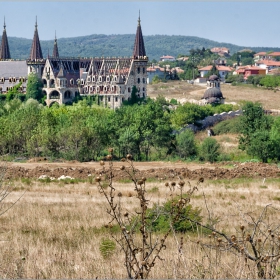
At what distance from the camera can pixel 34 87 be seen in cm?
7444

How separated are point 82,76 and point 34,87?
230 inches

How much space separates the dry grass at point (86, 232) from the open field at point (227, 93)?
2177 inches

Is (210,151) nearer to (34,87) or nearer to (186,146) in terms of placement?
(186,146)

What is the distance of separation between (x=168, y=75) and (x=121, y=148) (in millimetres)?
80583

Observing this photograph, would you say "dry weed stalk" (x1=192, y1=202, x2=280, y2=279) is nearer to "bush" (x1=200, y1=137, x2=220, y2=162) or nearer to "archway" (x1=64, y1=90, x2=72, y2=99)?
"bush" (x1=200, y1=137, x2=220, y2=162)

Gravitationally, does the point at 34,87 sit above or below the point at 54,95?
above

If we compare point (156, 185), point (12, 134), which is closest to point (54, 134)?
point (12, 134)

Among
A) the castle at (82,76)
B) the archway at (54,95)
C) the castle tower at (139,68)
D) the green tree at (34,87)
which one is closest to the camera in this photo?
the castle at (82,76)

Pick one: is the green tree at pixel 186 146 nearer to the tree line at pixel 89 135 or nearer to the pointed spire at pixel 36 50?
the tree line at pixel 89 135

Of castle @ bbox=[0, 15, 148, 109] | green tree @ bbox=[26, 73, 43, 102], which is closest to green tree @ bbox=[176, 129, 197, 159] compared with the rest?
castle @ bbox=[0, 15, 148, 109]

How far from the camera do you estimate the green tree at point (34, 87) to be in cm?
7438

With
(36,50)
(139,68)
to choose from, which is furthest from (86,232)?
(36,50)

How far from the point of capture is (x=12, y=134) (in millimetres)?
46406

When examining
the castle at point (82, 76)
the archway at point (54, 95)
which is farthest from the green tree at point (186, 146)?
the archway at point (54, 95)
